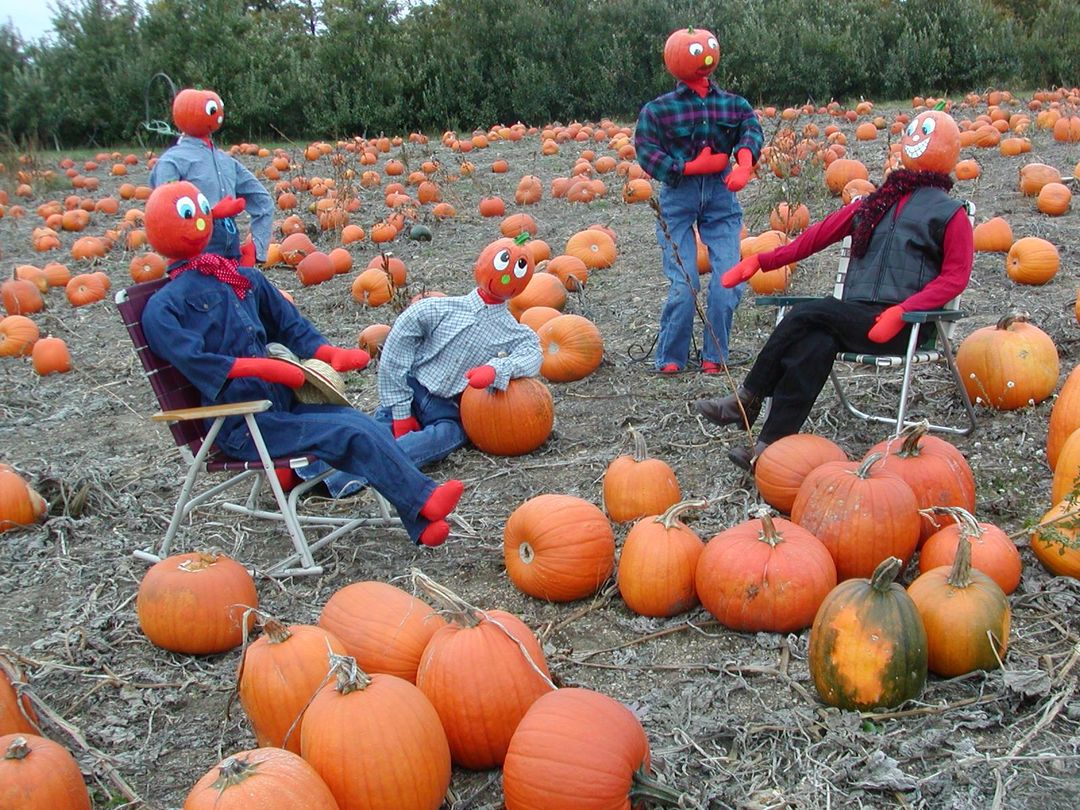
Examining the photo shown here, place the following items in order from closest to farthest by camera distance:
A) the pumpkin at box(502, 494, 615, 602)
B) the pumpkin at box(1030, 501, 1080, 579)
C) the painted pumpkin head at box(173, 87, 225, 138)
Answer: the pumpkin at box(1030, 501, 1080, 579) < the pumpkin at box(502, 494, 615, 602) < the painted pumpkin head at box(173, 87, 225, 138)

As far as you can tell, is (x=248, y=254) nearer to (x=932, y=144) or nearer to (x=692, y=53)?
(x=692, y=53)

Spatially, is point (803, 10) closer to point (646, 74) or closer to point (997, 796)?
point (646, 74)

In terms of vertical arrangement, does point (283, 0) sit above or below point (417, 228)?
above

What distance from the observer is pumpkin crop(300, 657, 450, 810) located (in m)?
2.42

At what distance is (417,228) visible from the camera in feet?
33.3

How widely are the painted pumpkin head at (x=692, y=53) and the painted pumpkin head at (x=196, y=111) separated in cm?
278

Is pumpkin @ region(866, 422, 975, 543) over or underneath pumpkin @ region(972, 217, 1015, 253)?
underneath

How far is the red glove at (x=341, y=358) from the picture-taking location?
447 cm

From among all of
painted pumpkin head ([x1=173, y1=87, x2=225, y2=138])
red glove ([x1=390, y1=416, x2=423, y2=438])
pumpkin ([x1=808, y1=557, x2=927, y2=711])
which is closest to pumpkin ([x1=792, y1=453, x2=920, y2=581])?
pumpkin ([x1=808, y1=557, x2=927, y2=711])

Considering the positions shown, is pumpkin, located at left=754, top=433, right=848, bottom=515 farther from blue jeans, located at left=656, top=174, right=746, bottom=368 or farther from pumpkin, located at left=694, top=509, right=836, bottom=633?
blue jeans, located at left=656, top=174, right=746, bottom=368

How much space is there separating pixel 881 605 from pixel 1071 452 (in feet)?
4.37

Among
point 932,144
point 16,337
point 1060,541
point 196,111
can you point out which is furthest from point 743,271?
point 16,337

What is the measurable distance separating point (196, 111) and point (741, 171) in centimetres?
337

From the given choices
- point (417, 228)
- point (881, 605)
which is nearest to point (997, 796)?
point (881, 605)
